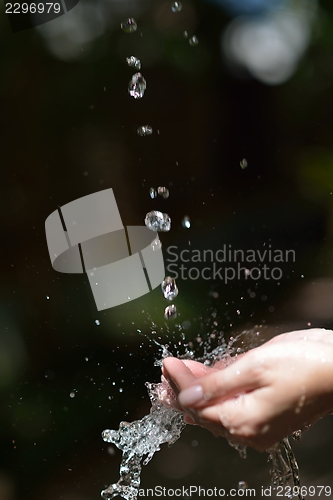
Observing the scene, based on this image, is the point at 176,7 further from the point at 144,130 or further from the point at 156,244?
the point at 156,244

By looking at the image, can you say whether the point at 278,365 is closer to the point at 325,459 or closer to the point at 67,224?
the point at 67,224

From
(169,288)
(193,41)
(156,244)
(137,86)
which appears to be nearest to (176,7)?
(193,41)

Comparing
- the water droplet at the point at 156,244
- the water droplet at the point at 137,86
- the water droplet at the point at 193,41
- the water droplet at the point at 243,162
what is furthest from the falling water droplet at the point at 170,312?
the water droplet at the point at 193,41

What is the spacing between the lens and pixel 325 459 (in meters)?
1.28

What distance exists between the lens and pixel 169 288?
118cm

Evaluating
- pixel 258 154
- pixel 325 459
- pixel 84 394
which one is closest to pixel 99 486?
pixel 84 394

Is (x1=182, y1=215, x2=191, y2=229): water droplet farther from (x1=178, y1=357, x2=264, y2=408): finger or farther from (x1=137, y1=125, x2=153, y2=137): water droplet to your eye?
(x1=178, y1=357, x2=264, y2=408): finger

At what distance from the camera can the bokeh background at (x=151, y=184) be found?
116 cm

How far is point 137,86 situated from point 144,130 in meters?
0.13

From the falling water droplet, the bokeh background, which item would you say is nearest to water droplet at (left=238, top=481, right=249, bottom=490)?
the bokeh background

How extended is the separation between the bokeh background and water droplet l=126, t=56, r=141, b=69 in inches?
0.7

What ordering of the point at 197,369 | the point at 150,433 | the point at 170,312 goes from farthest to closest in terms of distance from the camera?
the point at 170,312 → the point at 150,433 → the point at 197,369

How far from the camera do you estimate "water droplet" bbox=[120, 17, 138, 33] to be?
1199 mm

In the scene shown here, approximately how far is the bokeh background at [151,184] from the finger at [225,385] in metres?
0.73
